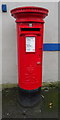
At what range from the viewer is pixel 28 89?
246 cm

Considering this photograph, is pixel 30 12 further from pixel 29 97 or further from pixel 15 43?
pixel 29 97

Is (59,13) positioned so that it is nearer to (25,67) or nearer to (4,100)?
(25,67)

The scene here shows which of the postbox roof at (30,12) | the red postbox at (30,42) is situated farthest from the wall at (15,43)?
the postbox roof at (30,12)

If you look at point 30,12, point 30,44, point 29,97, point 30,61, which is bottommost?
point 29,97

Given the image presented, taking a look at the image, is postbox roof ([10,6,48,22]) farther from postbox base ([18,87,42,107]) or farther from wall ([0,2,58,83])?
postbox base ([18,87,42,107])

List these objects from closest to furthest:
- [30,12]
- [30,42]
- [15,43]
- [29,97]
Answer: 1. [30,12]
2. [30,42]
3. [29,97]
4. [15,43]

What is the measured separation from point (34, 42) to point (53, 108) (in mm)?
1313

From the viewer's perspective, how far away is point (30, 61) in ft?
7.61

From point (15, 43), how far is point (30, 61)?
101 cm

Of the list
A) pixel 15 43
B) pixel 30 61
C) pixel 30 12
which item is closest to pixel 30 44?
pixel 30 61

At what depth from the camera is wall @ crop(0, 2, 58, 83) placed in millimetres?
3054

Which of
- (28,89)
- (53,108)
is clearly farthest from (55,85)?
(28,89)

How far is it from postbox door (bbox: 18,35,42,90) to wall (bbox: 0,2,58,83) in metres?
0.83

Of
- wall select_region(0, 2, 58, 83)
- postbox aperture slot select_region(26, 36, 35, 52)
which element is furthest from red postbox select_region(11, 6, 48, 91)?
wall select_region(0, 2, 58, 83)
